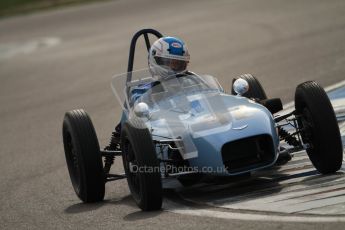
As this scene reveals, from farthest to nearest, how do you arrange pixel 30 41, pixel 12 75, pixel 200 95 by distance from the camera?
pixel 30 41, pixel 12 75, pixel 200 95

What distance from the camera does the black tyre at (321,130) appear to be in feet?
25.3

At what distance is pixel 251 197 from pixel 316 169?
3.16ft

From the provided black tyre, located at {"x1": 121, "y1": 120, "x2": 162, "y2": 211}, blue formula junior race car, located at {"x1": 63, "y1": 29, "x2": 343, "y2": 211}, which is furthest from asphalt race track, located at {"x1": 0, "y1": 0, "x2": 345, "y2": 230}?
blue formula junior race car, located at {"x1": 63, "y1": 29, "x2": 343, "y2": 211}

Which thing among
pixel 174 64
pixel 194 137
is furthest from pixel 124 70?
pixel 194 137

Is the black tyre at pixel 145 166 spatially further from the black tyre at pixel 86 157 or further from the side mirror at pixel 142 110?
the black tyre at pixel 86 157

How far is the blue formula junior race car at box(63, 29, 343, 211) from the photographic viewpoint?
751cm

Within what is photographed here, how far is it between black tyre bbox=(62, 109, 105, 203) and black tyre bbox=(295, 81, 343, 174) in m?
2.06

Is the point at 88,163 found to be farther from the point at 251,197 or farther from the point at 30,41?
the point at 30,41

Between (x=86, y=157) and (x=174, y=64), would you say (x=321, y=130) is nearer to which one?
(x=174, y=64)

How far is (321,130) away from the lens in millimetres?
7734

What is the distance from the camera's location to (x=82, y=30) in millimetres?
27109

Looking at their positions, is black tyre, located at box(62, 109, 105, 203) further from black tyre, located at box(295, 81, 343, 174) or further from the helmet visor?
black tyre, located at box(295, 81, 343, 174)

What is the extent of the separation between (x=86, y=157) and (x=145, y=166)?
1.19 metres

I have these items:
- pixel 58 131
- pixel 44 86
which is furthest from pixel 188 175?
pixel 44 86
